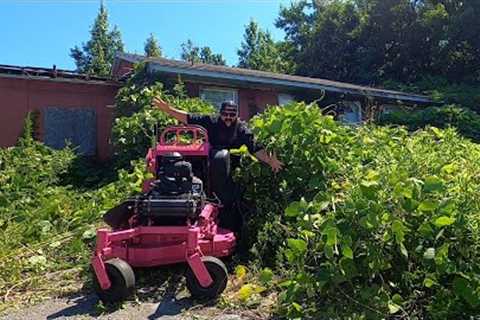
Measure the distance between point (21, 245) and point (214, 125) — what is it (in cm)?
257

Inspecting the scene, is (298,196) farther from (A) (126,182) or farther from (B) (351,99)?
(B) (351,99)

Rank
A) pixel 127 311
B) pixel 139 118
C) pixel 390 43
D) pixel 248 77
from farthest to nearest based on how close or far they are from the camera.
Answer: pixel 390 43 → pixel 248 77 → pixel 139 118 → pixel 127 311

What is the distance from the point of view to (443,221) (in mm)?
3566

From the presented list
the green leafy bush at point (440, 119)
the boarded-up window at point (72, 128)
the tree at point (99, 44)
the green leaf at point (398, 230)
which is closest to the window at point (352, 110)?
the green leafy bush at point (440, 119)

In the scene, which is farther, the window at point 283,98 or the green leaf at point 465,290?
the window at point 283,98

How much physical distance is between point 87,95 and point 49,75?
1069mm

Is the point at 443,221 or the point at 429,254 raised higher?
the point at 443,221

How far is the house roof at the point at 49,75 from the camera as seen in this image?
13.2m

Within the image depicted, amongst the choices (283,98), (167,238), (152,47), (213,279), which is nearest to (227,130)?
(167,238)

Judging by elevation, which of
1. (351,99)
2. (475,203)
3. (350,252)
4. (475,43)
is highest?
(475,43)

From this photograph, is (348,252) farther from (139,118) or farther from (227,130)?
(139,118)

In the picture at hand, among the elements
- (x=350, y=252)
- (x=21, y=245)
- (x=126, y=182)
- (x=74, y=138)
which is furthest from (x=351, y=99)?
(x=350, y=252)

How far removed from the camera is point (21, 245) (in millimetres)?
6258

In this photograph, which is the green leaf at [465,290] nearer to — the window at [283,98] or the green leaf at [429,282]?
the green leaf at [429,282]
